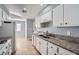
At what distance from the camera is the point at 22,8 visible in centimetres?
176

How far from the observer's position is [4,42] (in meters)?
1.78

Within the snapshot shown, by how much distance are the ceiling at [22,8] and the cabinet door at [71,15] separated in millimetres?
445

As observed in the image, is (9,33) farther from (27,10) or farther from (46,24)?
(46,24)

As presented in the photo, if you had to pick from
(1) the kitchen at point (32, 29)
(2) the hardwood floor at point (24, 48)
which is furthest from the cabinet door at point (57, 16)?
(2) the hardwood floor at point (24, 48)

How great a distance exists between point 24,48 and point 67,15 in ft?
3.16

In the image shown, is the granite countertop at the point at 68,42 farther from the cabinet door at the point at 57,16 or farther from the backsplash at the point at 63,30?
the cabinet door at the point at 57,16

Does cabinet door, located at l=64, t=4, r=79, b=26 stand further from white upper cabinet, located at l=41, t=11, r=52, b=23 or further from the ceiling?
the ceiling

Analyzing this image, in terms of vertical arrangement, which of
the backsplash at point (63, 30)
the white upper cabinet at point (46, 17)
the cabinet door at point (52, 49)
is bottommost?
the cabinet door at point (52, 49)

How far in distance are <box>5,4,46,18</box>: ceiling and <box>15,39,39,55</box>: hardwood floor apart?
46cm

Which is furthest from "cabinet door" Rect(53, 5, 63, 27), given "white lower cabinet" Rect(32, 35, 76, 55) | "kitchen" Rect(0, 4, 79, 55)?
"white lower cabinet" Rect(32, 35, 76, 55)

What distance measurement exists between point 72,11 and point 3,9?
1.15m

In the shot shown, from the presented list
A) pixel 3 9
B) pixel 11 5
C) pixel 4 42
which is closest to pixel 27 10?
pixel 11 5

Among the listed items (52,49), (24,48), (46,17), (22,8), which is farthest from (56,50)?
(22,8)

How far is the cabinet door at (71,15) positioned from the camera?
169 centimetres
